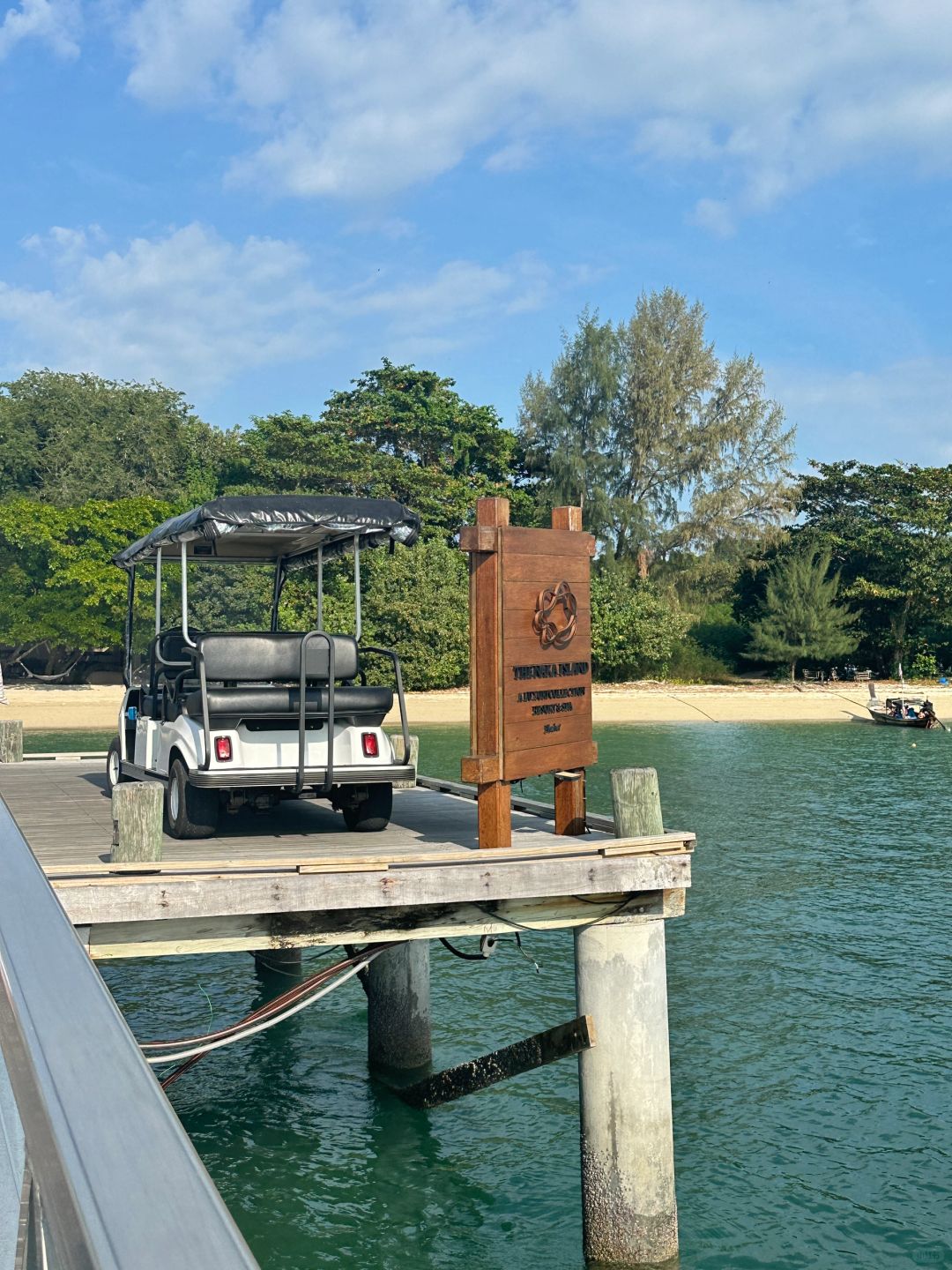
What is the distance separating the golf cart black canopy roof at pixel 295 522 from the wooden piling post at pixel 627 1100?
3543 mm

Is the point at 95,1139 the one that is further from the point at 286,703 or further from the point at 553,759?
the point at 286,703

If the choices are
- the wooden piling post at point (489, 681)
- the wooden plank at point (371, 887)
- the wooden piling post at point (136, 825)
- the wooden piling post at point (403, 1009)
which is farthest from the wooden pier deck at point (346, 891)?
the wooden piling post at point (403, 1009)

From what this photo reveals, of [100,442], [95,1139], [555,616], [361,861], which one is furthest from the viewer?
[100,442]

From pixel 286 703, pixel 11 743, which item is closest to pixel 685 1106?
pixel 286 703

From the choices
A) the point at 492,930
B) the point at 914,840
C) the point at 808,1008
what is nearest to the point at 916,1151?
the point at 808,1008

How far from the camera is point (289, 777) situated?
869 centimetres

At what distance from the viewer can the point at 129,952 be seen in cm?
649

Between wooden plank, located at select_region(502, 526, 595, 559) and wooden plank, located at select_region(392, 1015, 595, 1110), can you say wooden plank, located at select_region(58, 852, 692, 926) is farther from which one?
wooden plank, located at select_region(502, 526, 595, 559)

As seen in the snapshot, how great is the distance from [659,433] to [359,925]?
59.4 m

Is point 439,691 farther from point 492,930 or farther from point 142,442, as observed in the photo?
point 492,930

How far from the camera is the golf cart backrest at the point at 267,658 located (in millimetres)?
9211

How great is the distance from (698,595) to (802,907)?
48556mm

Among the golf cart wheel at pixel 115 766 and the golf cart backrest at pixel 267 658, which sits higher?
the golf cart backrest at pixel 267 658

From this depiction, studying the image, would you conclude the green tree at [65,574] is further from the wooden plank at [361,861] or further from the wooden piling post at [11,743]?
the wooden plank at [361,861]
